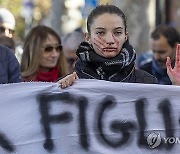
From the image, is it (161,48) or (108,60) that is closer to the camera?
(108,60)

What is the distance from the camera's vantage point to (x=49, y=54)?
24.1 ft

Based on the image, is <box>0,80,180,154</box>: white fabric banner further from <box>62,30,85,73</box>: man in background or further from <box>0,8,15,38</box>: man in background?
<box>62,30,85,73</box>: man in background

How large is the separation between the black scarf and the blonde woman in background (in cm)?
212

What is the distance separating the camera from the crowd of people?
16.6ft

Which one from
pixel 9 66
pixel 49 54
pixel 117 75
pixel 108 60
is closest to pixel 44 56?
pixel 49 54

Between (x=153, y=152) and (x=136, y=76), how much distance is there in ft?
1.67

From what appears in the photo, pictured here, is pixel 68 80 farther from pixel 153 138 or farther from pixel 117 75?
pixel 153 138

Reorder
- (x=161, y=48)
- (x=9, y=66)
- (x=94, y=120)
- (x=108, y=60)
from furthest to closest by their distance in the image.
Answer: (x=161, y=48) → (x=9, y=66) → (x=94, y=120) → (x=108, y=60)

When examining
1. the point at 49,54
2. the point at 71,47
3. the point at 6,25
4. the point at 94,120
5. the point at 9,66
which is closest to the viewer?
the point at 94,120

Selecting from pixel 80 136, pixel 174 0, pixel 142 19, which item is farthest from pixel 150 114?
pixel 174 0

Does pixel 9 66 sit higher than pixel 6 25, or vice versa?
pixel 6 25

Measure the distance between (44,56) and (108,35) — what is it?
91.4 inches

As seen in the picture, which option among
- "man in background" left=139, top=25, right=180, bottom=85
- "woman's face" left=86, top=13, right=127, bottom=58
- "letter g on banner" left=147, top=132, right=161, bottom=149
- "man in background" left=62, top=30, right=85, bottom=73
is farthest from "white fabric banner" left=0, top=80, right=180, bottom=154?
"man in background" left=62, top=30, right=85, bottom=73

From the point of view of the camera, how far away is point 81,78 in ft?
16.9
